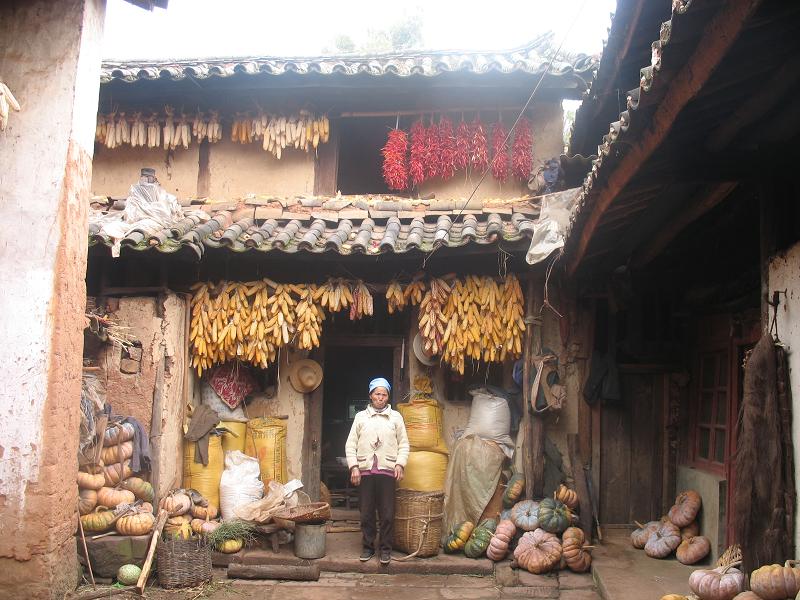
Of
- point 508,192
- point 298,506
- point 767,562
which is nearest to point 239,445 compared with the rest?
point 298,506

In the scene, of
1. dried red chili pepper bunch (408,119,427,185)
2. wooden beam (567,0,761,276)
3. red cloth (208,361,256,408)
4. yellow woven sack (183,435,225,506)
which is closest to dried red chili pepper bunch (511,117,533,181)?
dried red chili pepper bunch (408,119,427,185)

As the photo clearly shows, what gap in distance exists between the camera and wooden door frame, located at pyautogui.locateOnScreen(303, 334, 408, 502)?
9163 millimetres

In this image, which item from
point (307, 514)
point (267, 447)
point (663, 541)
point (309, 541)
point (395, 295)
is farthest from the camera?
point (267, 447)

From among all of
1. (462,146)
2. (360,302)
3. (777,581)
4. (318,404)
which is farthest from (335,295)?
(777,581)

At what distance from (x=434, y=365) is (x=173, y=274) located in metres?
3.23

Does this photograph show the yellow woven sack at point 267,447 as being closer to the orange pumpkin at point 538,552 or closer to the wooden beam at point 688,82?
the orange pumpkin at point 538,552

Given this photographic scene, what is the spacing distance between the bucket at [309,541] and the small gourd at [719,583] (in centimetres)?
401

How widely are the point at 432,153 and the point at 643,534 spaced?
506cm

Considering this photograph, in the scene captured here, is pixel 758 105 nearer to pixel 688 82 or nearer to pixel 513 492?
pixel 688 82

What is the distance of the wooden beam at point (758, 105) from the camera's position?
11.3 ft

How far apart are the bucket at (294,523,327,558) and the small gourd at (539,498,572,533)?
7.55ft

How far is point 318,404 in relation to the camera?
30.4 ft

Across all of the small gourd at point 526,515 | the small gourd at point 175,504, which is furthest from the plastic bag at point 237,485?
the small gourd at point 526,515

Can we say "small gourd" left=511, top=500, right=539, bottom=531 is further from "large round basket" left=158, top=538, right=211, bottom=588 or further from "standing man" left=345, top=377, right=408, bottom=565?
"large round basket" left=158, top=538, right=211, bottom=588
